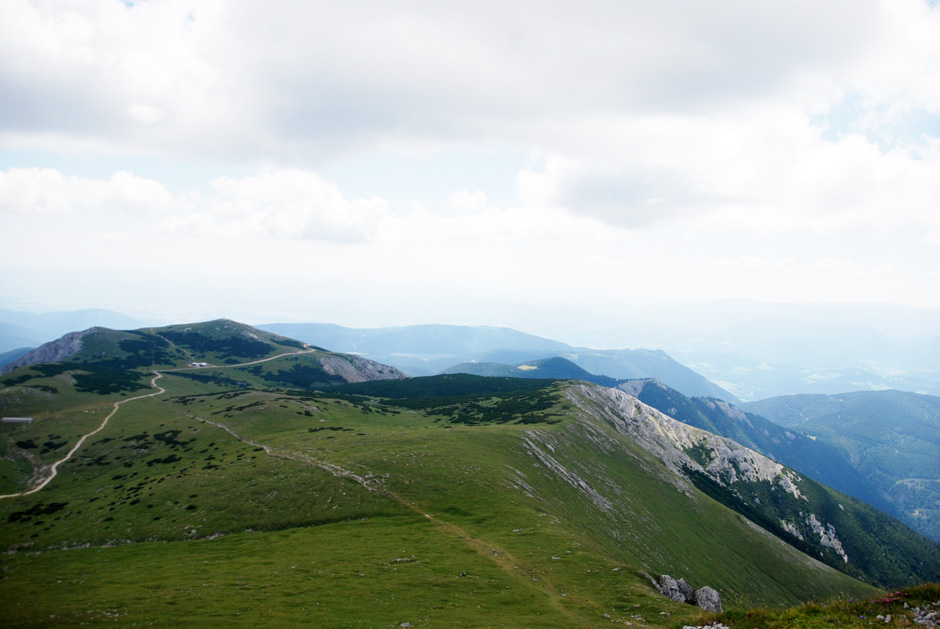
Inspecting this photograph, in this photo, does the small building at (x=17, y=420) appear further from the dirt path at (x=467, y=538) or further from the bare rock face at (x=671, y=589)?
the bare rock face at (x=671, y=589)

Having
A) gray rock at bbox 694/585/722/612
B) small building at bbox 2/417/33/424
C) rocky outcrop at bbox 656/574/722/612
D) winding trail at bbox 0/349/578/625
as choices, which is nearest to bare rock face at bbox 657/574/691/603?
rocky outcrop at bbox 656/574/722/612

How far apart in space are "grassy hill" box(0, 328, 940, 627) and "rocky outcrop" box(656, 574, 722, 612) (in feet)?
7.90

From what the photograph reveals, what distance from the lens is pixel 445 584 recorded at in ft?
132

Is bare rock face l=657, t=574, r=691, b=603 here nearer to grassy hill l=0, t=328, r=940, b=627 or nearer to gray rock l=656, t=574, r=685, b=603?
gray rock l=656, t=574, r=685, b=603

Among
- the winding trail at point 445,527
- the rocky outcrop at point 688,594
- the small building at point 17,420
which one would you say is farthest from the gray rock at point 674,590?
the small building at point 17,420

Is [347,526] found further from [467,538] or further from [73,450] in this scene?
[73,450]

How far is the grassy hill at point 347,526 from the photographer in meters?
36.9

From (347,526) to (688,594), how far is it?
139ft

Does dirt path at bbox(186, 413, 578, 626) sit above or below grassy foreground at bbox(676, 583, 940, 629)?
below

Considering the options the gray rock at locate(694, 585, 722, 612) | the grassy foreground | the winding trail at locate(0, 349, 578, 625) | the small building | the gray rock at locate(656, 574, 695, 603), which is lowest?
the gray rock at locate(656, 574, 695, 603)

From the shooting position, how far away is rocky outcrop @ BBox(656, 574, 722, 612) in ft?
135

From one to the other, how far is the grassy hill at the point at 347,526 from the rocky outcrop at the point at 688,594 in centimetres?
241

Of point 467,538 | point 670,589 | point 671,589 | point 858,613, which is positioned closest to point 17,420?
point 467,538

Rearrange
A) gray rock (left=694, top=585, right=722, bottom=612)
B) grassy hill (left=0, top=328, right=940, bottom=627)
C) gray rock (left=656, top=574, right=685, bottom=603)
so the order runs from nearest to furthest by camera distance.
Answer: grassy hill (left=0, top=328, right=940, bottom=627) < gray rock (left=694, top=585, right=722, bottom=612) < gray rock (left=656, top=574, right=685, bottom=603)
